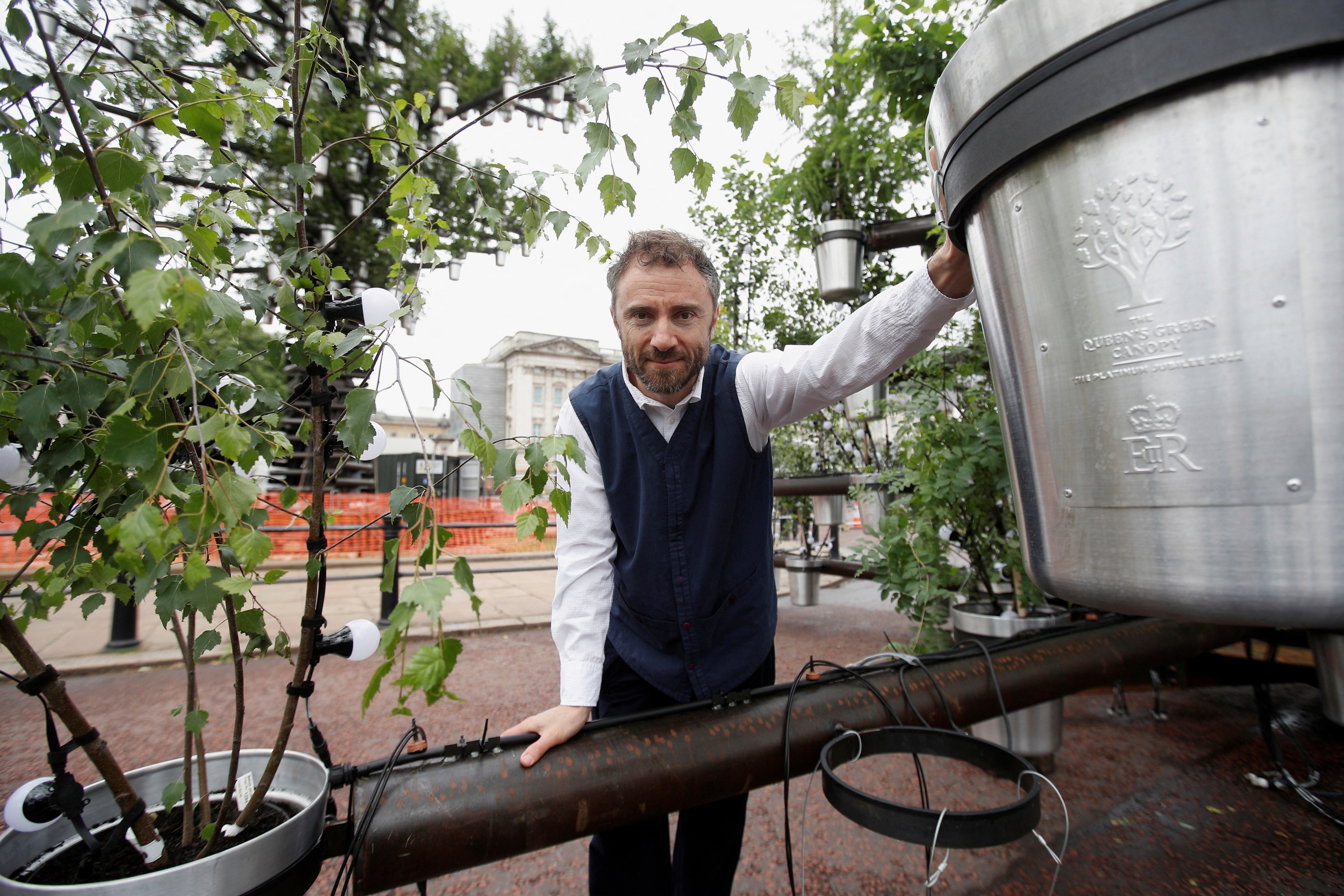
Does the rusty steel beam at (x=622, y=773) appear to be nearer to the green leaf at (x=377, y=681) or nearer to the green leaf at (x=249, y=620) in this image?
the green leaf at (x=249, y=620)

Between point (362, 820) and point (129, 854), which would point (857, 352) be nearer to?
point (362, 820)

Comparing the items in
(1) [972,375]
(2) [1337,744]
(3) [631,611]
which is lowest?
(2) [1337,744]

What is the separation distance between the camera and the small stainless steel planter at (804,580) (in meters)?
5.52

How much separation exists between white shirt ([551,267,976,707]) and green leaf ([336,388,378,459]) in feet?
1.21

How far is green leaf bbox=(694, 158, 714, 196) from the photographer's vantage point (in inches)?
42.3

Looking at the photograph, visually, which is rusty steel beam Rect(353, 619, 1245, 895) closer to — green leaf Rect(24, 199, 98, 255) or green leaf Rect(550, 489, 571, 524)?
green leaf Rect(550, 489, 571, 524)

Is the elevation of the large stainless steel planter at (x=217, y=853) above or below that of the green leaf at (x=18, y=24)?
below

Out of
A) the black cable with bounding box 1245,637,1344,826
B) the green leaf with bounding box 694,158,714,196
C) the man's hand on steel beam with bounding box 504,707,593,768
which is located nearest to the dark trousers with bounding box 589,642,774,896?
the man's hand on steel beam with bounding box 504,707,593,768

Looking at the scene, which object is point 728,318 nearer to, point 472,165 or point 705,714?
point 472,165

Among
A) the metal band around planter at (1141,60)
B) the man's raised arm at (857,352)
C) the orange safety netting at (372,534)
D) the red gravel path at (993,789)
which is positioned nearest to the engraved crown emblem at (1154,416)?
the metal band around planter at (1141,60)

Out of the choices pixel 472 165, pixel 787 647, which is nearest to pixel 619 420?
pixel 472 165

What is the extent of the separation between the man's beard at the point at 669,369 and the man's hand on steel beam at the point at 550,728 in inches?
29.4

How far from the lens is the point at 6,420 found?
884 mm

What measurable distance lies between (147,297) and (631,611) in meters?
1.27
